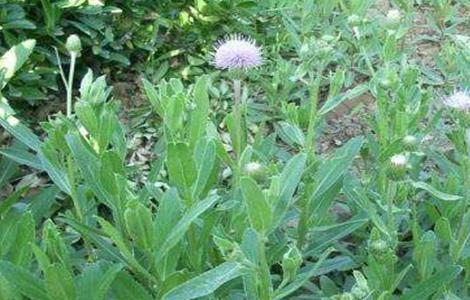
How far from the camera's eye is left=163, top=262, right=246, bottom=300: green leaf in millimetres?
1390

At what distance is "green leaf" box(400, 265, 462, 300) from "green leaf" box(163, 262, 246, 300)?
0.44m

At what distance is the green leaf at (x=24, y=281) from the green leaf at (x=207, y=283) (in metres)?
0.23

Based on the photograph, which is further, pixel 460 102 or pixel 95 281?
pixel 460 102

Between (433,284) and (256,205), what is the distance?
50 centimetres

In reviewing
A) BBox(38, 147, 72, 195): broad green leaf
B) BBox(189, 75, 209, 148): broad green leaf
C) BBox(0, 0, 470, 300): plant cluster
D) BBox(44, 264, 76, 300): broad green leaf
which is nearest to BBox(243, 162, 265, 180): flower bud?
BBox(0, 0, 470, 300): plant cluster

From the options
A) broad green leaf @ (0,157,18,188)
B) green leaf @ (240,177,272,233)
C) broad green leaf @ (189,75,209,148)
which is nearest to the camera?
green leaf @ (240,177,272,233)

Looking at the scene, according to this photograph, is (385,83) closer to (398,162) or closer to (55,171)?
(398,162)

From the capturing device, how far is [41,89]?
2.71m

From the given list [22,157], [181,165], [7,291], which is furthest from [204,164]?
[22,157]

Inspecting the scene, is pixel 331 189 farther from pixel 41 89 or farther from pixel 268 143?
pixel 41 89

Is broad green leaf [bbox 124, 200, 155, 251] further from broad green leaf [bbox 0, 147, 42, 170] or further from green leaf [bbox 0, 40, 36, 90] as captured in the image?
green leaf [bbox 0, 40, 36, 90]

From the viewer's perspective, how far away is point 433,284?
1.66 meters

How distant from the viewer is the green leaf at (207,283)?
139 centimetres

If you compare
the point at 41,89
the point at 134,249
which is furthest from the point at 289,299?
the point at 41,89
